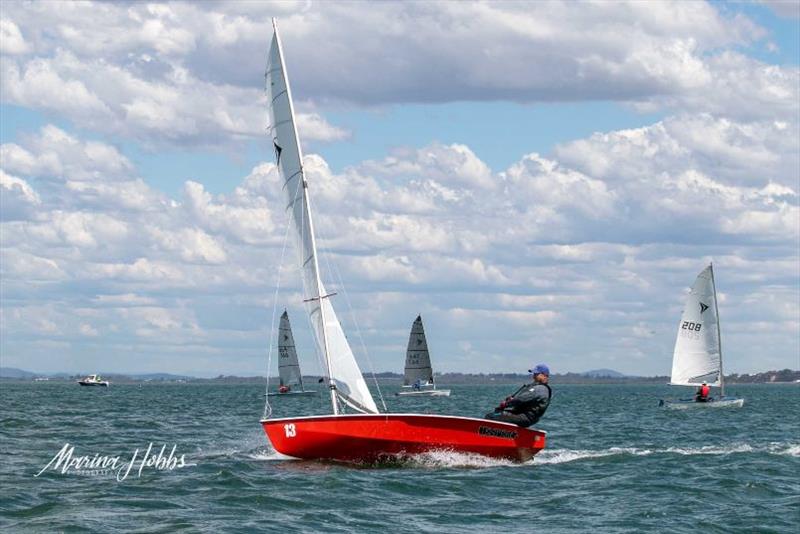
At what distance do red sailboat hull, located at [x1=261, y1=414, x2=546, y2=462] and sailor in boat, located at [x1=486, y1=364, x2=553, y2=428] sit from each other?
0.23 metres

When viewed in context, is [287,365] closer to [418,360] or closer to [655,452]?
A: [418,360]

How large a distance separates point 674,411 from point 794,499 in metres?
44.1

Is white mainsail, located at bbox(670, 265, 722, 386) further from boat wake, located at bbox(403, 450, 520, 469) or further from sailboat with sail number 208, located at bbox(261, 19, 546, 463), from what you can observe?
boat wake, located at bbox(403, 450, 520, 469)

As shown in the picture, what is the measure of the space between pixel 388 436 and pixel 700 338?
49895mm

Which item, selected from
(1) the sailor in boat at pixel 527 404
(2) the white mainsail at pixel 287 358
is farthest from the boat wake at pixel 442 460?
(2) the white mainsail at pixel 287 358

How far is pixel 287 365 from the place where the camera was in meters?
86.5

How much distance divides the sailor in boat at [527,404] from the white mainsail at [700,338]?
1864 inches

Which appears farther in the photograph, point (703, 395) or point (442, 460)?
point (703, 395)

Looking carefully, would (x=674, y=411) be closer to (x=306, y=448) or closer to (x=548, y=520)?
(x=306, y=448)

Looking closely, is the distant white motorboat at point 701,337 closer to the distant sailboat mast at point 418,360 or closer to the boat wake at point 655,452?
the distant sailboat mast at point 418,360

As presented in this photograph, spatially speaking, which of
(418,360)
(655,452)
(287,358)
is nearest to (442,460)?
(655,452)

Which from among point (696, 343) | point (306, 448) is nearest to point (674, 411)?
point (696, 343)

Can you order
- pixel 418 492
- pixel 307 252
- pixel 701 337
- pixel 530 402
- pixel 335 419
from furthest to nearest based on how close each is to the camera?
pixel 701 337 → pixel 307 252 → pixel 530 402 → pixel 335 419 → pixel 418 492

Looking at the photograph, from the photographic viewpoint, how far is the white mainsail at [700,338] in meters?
72.9
